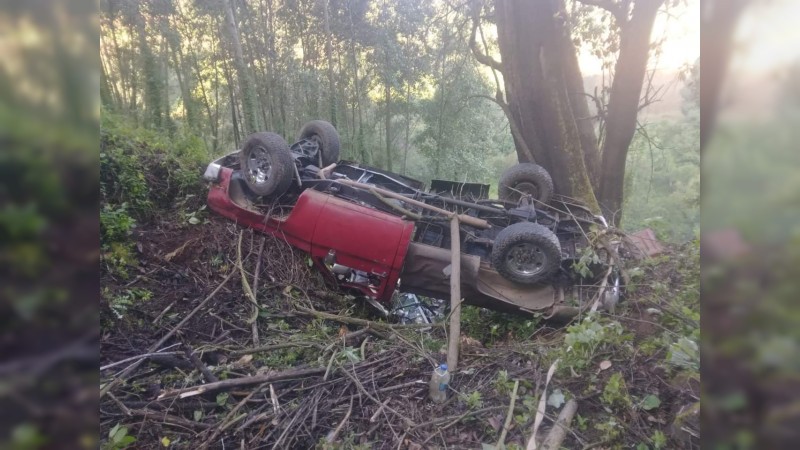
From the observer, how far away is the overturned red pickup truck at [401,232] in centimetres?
520

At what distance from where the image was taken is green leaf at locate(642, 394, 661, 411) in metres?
2.83

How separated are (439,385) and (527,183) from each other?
4.24 m

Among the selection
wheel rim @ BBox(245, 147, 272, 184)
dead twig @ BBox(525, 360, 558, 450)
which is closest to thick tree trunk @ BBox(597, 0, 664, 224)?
dead twig @ BBox(525, 360, 558, 450)

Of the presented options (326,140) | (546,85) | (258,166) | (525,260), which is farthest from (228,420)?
(546,85)

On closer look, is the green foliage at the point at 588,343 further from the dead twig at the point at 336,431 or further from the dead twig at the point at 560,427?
the dead twig at the point at 336,431

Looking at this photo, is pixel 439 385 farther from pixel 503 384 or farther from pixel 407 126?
pixel 407 126

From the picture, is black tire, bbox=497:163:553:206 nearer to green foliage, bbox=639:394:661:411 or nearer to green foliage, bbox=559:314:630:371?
green foliage, bbox=559:314:630:371

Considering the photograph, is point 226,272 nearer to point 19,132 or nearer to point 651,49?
point 19,132

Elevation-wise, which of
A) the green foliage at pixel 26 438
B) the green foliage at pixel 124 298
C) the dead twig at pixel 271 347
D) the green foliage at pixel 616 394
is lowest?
the dead twig at pixel 271 347

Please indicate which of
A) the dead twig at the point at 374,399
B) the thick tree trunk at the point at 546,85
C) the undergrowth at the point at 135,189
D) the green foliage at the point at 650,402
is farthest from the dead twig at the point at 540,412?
the thick tree trunk at the point at 546,85

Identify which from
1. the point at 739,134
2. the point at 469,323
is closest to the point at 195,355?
the point at 469,323

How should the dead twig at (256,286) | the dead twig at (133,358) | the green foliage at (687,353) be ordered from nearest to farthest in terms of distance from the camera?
the green foliage at (687,353) < the dead twig at (133,358) < the dead twig at (256,286)

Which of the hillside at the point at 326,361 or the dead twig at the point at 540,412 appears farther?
the hillside at the point at 326,361

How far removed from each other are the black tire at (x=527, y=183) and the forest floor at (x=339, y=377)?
7.58ft
